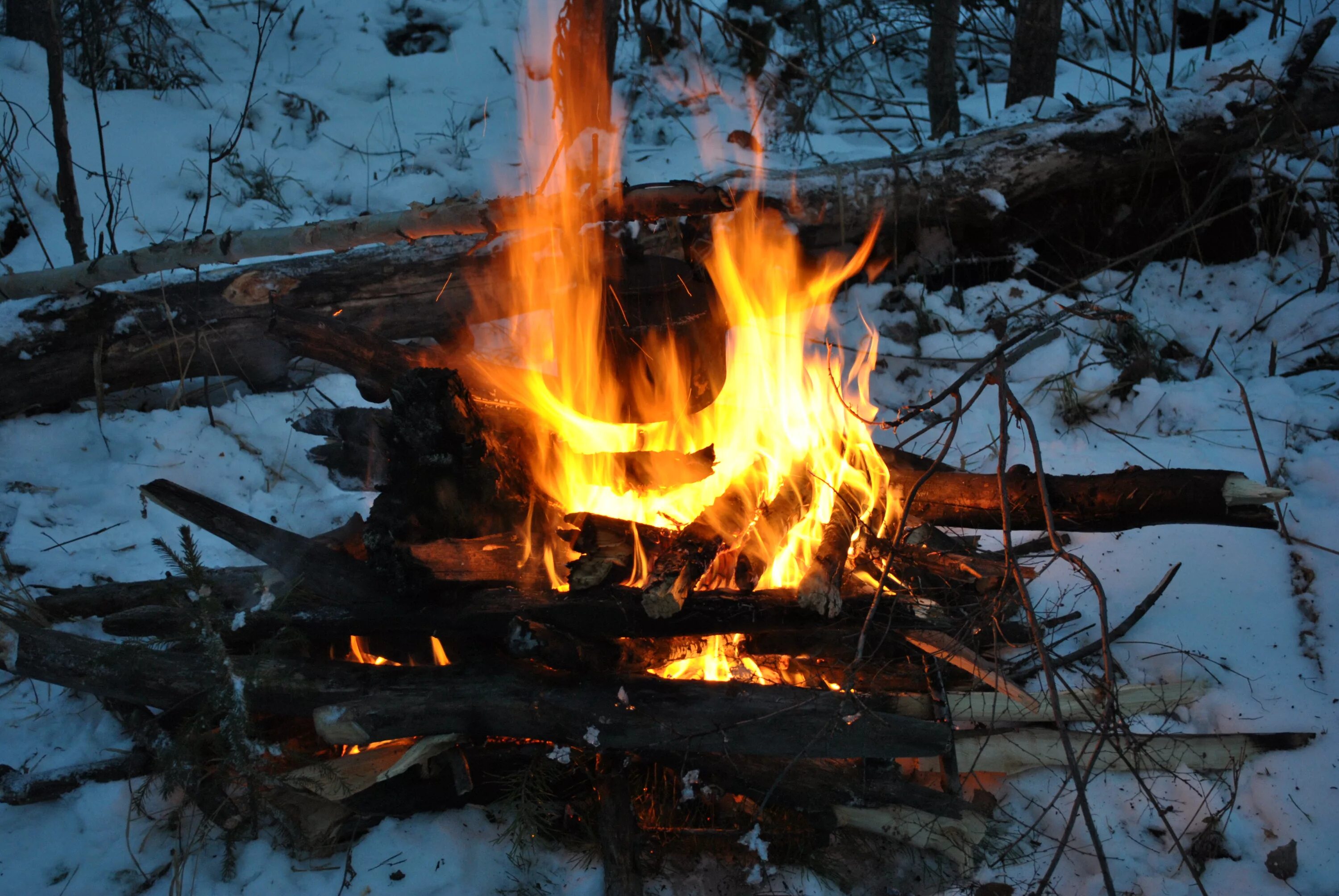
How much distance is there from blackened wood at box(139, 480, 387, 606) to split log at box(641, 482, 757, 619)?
0.83 meters

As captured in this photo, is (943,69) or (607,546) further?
(943,69)

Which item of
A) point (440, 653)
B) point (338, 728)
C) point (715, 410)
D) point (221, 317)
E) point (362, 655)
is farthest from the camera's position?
point (221, 317)

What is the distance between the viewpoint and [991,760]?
2404mm

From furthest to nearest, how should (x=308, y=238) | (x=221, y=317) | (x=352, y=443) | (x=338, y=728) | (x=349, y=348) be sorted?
(x=221, y=317)
(x=308, y=238)
(x=352, y=443)
(x=349, y=348)
(x=338, y=728)

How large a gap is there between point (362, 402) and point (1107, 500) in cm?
336

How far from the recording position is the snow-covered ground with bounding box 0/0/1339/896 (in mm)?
2330

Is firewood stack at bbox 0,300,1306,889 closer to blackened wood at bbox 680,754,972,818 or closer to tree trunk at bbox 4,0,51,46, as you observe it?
blackened wood at bbox 680,754,972,818

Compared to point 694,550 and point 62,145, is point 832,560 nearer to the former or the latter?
point 694,550

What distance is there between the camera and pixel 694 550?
2.44 metres

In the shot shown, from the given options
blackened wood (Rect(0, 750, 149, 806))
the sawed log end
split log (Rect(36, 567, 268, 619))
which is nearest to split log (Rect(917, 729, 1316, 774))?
the sawed log end

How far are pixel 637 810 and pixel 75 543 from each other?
254 centimetres

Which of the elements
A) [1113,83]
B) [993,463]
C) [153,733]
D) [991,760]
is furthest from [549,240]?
[1113,83]

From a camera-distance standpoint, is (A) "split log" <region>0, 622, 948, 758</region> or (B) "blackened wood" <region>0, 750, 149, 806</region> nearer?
(A) "split log" <region>0, 622, 948, 758</region>

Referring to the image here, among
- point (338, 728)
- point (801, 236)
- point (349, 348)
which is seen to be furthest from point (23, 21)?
point (338, 728)
